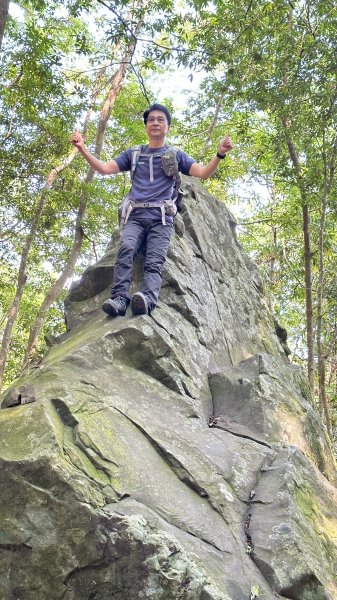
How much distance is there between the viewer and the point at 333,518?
15.6 ft

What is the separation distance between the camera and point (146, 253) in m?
5.78

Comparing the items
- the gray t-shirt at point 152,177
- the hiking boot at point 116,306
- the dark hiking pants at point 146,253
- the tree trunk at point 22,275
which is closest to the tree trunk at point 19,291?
the tree trunk at point 22,275

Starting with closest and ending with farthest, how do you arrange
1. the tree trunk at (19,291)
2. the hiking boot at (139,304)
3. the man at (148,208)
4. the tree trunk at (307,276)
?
the hiking boot at (139,304) < the man at (148,208) < the tree trunk at (307,276) < the tree trunk at (19,291)

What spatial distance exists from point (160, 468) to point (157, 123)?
3870 millimetres

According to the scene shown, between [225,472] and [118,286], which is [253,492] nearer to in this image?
[225,472]

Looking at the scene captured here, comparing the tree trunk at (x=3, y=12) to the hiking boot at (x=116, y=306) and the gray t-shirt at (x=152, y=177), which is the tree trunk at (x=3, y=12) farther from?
the hiking boot at (x=116, y=306)

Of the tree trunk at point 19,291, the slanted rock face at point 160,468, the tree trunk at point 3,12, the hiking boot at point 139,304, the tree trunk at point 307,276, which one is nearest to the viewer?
the slanted rock face at point 160,468

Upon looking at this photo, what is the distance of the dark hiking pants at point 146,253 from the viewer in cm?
537

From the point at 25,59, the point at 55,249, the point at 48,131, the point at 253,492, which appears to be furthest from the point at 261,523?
the point at 55,249

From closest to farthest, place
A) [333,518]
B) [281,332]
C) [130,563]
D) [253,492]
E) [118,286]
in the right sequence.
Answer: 1. [130,563]
2. [253,492]
3. [333,518]
4. [118,286]
5. [281,332]

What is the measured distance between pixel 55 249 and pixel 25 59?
20.7 feet

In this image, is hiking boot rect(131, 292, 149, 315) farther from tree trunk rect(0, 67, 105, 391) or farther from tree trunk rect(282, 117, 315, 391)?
tree trunk rect(0, 67, 105, 391)

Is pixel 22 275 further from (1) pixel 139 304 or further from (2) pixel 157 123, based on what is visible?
(1) pixel 139 304

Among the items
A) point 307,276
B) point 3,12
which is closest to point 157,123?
point 3,12
